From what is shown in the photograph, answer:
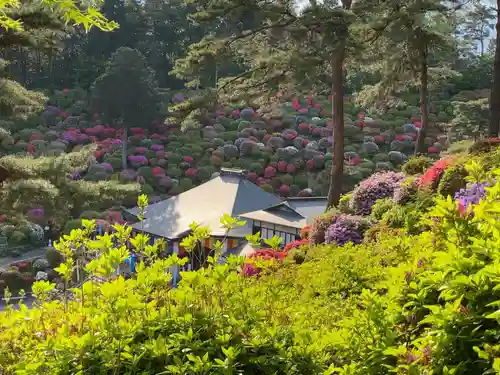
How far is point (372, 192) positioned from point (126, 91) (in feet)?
73.4

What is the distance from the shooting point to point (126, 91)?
3056 centimetres

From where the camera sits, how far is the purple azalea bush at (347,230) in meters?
9.29

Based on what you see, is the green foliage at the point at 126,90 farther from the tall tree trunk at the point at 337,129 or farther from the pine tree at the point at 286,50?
the tall tree trunk at the point at 337,129

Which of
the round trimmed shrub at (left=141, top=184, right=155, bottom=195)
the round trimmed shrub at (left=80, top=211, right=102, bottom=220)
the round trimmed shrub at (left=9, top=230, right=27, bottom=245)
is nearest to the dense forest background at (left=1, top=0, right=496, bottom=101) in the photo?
the round trimmed shrub at (left=141, top=184, right=155, bottom=195)

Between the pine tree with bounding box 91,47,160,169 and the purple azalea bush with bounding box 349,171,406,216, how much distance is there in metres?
20.8

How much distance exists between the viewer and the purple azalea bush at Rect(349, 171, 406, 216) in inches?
410

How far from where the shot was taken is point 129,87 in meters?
30.5

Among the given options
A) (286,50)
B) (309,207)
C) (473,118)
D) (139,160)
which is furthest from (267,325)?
(139,160)

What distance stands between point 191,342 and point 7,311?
144cm

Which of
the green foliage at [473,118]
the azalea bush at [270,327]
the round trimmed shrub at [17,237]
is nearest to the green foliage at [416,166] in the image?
the azalea bush at [270,327]

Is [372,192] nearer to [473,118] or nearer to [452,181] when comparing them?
[452,181]

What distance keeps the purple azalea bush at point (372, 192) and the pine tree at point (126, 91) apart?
20761mm

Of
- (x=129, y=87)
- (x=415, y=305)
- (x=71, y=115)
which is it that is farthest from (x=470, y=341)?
(x=71, y=115)

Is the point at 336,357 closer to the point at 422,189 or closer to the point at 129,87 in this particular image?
the point at 422,189
